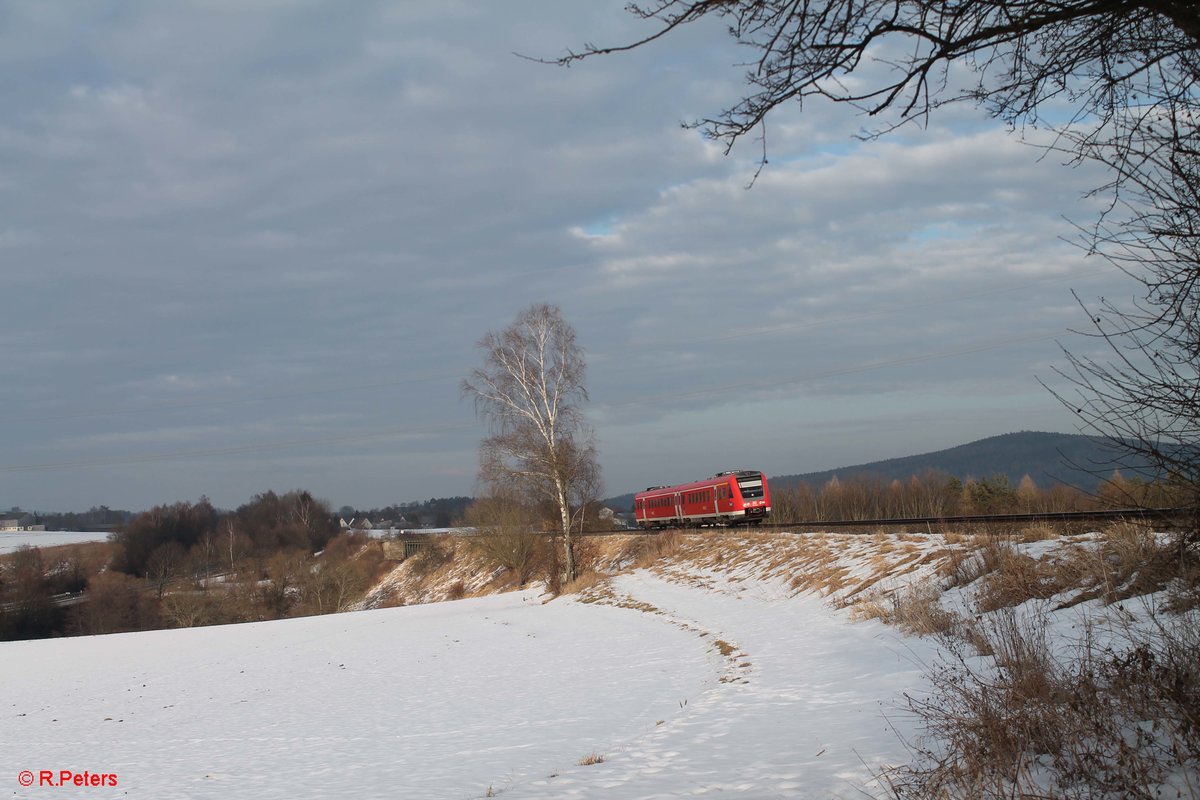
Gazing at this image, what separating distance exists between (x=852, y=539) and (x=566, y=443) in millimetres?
16006

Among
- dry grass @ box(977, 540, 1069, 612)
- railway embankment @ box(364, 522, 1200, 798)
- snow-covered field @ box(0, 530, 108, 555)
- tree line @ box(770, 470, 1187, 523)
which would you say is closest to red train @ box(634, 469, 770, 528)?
tree line @ box(770, 470, 1187, 523)

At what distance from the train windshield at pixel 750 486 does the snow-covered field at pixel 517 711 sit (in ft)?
45.1

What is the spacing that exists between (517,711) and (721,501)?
27.9m

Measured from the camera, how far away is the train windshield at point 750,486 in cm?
3972

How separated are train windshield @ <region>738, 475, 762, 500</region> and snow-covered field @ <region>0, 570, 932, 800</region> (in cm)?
1374

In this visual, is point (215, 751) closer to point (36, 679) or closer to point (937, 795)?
point (937, 795)

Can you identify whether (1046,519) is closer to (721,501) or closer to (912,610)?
(912,610)

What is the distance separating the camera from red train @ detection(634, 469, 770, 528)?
39.4 m

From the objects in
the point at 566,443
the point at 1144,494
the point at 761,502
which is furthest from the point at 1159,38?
the point at 761,502

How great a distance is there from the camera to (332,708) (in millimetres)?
15633

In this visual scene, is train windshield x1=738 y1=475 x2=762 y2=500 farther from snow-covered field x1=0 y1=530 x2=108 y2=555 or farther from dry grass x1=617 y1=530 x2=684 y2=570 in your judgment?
snow-covered field x1=0 y1=530 x2=108 y2=555

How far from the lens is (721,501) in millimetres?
40375

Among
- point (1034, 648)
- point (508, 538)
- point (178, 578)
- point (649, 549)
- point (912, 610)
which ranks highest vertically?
point (1034, 648)

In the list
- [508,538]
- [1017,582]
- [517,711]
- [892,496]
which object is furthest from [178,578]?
[1017,582]
